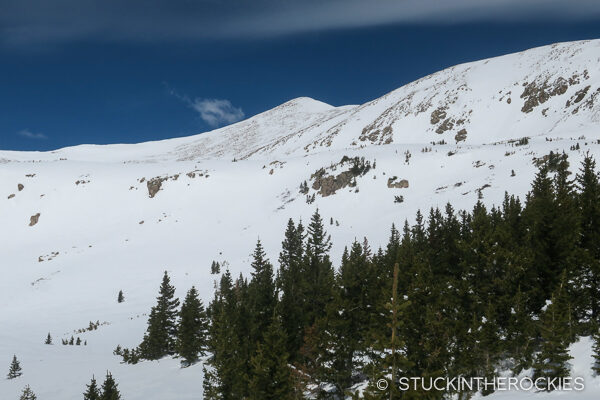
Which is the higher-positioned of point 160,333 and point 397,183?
point 397,183

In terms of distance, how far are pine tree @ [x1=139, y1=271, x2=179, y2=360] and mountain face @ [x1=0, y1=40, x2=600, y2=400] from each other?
2266 millimetres

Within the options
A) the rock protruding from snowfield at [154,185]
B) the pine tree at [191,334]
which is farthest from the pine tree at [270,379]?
the rock protruding from snowfield at [154,185]

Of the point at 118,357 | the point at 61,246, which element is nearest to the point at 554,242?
the point at 118,357

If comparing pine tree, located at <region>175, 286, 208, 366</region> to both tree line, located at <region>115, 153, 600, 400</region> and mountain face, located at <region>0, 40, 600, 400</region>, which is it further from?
tree line, located at <region>115, 153, 600, 400</region>

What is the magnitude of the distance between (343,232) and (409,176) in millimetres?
22726

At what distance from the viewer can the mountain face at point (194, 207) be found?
43500mm

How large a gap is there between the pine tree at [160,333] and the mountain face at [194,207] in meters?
2.27

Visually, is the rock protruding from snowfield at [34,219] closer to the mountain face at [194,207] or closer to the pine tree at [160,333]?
the mountain face at [194,207]

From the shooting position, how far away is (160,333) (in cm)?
3844

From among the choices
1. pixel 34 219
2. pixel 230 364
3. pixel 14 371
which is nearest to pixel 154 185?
pixel 34 219

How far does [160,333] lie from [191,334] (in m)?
6.32

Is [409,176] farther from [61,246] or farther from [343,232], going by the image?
[61,246]

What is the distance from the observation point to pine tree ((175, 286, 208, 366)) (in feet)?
111

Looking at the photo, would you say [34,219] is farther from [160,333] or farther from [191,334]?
[191,334]
